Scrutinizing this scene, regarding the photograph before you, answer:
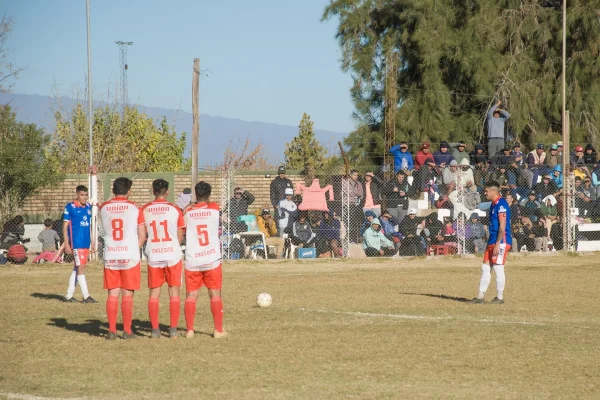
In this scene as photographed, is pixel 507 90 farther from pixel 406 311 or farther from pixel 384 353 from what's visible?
pixel 384 353

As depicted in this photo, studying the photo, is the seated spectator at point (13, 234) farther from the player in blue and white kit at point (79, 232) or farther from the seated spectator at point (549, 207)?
the seated spectator at point (549, 207)

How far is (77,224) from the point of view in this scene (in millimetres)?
15844

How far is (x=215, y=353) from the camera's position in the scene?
10602 mm

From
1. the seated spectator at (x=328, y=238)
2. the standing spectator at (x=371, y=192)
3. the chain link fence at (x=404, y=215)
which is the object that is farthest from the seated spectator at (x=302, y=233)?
the standing spectator at (x=371, y=192)

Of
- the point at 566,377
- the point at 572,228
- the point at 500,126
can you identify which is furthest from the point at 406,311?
the point at 500,126

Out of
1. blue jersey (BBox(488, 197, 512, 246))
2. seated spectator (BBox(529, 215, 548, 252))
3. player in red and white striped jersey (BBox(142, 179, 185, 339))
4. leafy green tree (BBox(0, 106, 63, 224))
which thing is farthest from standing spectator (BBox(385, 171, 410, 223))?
player in red and white striped jersey (BBox(142, 179, 185, 339))

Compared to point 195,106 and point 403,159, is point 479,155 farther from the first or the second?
point 195,106

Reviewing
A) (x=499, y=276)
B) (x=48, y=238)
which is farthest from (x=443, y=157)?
(x=499, y=276)

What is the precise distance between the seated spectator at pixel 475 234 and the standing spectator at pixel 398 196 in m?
1.76

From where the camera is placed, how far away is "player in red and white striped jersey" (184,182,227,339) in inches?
450

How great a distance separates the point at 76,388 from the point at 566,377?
473 cm

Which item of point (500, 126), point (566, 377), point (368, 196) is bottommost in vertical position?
point (566, 377)

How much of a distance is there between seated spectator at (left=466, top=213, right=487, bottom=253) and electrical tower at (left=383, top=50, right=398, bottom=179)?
22.3 feet

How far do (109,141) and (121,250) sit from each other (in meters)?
35.7
